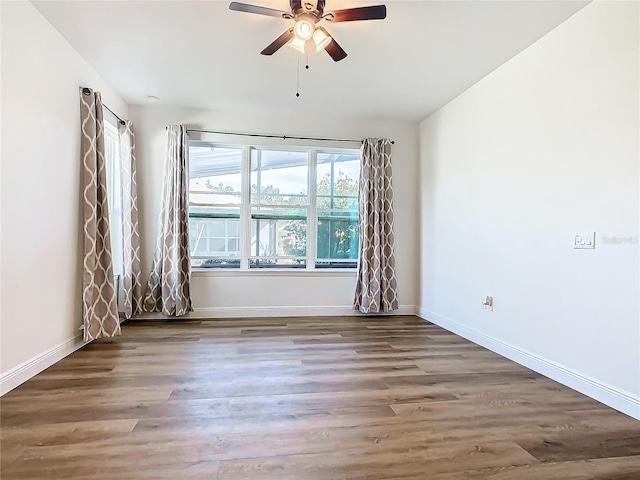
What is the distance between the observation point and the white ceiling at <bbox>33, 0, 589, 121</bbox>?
246 cm

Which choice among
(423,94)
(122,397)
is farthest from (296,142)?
(122,397)

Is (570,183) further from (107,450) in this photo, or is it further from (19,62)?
(19,62)

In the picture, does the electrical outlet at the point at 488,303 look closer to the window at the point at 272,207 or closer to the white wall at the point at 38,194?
the window at the point at 272,207

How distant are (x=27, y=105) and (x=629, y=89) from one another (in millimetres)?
3887

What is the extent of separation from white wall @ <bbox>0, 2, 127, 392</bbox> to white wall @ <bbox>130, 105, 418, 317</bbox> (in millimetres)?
1227

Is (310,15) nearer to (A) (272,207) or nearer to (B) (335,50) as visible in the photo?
(B) (335,50)

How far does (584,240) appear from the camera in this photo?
2.36 metres

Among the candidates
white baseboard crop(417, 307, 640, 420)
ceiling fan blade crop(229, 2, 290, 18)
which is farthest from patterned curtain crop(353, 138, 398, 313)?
ceiling fan blade crop(229, 2, 290, 18)

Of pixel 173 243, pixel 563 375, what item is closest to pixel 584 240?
pixel 563 375

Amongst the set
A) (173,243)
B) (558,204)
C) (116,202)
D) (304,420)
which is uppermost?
(116,202)

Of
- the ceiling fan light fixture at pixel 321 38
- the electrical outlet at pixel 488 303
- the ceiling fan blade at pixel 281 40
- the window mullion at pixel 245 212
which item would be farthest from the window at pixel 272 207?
the ceiling fan light fixture at pixel 321 38

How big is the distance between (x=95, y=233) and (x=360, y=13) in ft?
9.18

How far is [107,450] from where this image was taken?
160 cm

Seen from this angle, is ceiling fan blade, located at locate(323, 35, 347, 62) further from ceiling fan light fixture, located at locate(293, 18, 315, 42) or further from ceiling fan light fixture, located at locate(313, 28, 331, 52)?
ceiling fan light fixture, located at locate(293, 18, 315, 42)
